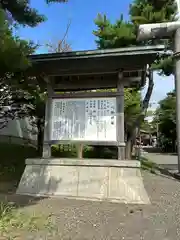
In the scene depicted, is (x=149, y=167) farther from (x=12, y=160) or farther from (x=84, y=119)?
(x=84, y=119)

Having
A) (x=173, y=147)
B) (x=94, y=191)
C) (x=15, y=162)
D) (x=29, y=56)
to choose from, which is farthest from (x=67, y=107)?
(x=173, y=147)

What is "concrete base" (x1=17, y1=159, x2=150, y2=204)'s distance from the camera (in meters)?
6.67

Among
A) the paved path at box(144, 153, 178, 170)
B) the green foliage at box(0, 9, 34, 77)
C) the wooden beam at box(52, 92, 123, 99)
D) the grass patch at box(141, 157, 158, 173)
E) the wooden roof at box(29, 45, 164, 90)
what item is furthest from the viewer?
the paved path at box(144, 153, 178, 170)

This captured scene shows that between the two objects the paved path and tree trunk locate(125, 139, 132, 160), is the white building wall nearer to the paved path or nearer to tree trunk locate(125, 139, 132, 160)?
tree trunk locate(125, 139, 132, 160)

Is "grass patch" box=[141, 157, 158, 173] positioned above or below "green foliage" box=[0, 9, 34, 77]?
below

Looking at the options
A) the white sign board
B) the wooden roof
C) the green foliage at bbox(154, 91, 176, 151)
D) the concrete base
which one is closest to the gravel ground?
the concrete base

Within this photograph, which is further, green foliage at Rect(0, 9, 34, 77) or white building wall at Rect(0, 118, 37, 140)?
white building wall at Rect(0, 118, 37, 140)

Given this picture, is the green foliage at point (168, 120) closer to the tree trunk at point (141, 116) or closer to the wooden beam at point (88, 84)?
the tree trunk at point (141, 116)

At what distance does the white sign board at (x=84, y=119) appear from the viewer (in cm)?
741

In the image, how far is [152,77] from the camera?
Result: 1500 cm

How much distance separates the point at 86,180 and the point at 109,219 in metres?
1.92

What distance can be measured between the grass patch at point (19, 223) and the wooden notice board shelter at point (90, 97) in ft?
8.61

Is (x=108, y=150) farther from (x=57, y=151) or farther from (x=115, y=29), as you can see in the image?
(x=115, y=29)

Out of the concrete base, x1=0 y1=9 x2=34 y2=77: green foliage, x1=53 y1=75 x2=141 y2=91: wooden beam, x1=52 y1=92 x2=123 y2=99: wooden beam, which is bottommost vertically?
the concrete base
